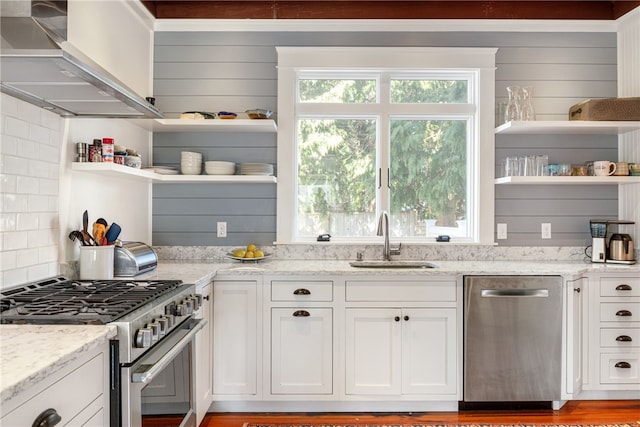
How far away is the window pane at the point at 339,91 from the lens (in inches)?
130

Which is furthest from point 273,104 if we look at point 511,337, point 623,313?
point 623,313

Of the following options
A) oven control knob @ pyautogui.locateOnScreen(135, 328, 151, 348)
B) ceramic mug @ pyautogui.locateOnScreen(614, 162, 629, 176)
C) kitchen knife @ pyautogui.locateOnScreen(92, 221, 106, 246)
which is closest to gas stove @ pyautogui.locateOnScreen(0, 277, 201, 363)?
oven control knob @ pyautogui.locateOnScreen(135, 328, 151, 348)

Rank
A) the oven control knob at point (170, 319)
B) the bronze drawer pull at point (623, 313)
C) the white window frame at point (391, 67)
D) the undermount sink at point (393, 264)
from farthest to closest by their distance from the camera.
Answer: the white window frame at point (391, 67) < the undermount sink at point (393, 264) < the bronze drawer pull at point (623, 313) < the oven control knob at point (170, 319)

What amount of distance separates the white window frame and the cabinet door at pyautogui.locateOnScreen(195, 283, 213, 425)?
85cm

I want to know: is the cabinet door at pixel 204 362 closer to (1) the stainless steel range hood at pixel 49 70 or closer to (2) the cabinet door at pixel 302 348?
(2) the cabinet door at pixel 302 348

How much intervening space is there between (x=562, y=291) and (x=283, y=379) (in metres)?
1.76

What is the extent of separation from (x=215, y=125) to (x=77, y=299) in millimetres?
1607

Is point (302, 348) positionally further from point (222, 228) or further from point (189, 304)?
point (222, 228)

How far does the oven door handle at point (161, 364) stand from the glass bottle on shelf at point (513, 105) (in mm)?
2525

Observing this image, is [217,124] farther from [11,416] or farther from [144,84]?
[11,416]

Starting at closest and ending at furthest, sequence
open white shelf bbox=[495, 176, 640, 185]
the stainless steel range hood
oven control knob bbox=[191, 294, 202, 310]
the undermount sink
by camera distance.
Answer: the stainless steel range hood
oven control knob bbox=[191, 294, 202, 310]
open white shelf bbox=[495, 176, 640, 185]
the undermount sink

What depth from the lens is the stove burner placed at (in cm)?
144

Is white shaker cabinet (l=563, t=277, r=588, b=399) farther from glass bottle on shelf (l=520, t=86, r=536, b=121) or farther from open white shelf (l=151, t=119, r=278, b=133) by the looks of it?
open white shelf (l=151, t=119, r=278, b=133)

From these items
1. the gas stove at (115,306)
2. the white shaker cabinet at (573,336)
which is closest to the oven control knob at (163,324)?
the gas stove at (115,306)
